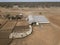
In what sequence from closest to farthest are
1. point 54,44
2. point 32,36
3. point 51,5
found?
1. point 54,44
2. point 32,36
3. point 51,5

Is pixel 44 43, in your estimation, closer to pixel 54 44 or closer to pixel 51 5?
pixel 54 44

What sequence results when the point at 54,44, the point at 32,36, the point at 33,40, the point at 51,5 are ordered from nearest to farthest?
the point at 54,44
the point at 33,40
the point at 32,36
the point at 51,5

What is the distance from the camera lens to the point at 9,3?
1307 centimetres

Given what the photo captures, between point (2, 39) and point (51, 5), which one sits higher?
point (2, 39)

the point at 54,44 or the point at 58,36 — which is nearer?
the point at 54,44

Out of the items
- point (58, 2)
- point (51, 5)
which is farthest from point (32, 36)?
point (58, 2)

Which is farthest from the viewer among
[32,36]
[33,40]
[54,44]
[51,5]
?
[51,5]

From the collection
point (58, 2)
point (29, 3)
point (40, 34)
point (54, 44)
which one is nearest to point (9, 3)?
point (29, 3)

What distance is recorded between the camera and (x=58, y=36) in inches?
158

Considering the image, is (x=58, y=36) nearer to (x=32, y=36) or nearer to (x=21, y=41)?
(x=32, y=36)

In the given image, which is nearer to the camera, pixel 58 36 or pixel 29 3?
pixel 58 36

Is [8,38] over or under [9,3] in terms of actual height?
over

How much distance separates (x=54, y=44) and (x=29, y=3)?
1002 cm

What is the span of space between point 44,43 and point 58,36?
69 cm
